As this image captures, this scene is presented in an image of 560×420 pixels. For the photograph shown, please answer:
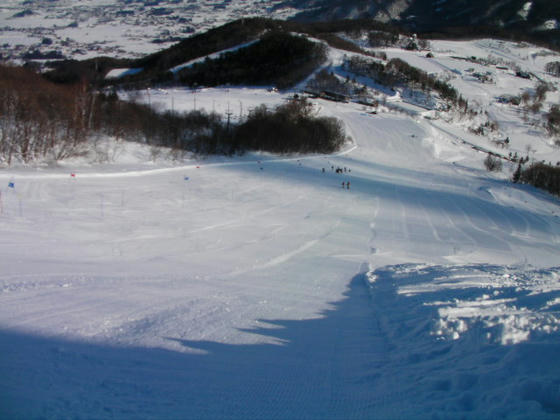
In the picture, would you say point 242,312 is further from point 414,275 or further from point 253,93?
point 253,93

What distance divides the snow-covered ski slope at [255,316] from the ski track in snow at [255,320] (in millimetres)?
33

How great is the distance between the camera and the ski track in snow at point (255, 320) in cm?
491

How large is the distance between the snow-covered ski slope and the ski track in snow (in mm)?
33

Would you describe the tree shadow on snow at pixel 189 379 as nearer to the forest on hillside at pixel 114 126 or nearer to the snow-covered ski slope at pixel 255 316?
the snow-covered ski slope at pixel 255 316

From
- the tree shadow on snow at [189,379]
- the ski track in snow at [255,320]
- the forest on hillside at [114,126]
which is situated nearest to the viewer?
the tree shadow on snow at [189,379]

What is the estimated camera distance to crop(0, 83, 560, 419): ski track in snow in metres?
4.91

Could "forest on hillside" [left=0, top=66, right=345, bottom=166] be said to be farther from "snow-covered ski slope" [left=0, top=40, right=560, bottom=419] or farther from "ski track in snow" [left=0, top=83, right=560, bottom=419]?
"ski track in snow" [left=0, top=83, right=560, bottom=419]

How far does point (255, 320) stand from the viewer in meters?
7.61

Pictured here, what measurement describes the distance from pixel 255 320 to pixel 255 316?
0.20 meters

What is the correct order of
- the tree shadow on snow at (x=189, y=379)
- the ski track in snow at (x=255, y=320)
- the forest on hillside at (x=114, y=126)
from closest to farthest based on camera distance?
the tree shadow on snow at (x=189, y=379) → the ski track in snow at (x=255, y=320) → the forest on hillside at (x=114, y=126)

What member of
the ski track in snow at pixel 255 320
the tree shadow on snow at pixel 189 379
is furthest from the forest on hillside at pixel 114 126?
the tree shadow on snow at pixel 189 379

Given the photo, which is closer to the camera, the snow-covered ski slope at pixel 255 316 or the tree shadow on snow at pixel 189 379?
the tree shadow on snow at pixel 189 379

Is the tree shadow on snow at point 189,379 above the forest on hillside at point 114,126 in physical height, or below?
below

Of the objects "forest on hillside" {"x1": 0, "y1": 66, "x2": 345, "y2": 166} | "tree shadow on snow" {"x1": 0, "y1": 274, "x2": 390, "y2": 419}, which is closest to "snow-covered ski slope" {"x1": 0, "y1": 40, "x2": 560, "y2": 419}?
"tree shadow on snow" {"x1": 0, "y1": 274, "x2": 390, "y2": 419}
